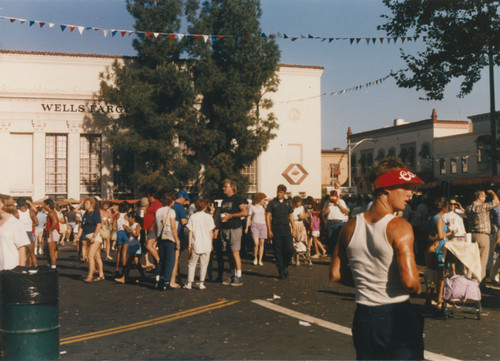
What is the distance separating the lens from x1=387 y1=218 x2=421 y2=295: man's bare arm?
4090mm

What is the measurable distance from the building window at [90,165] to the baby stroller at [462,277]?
3435cm

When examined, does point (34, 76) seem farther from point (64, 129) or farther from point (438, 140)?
point (438, 140)

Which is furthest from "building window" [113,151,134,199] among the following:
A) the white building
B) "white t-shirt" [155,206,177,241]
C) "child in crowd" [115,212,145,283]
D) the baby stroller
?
the baby stroller

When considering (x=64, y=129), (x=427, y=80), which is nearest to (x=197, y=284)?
(x=427, y=80)

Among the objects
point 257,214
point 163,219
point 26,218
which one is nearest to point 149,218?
point 163,219

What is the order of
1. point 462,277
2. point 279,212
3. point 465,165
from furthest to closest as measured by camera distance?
point 465,165 < point 279,212 < point 462,277

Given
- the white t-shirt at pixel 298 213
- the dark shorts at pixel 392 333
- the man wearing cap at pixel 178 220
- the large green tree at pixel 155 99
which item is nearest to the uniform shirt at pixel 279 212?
the man wearing cap at pixel 178 220

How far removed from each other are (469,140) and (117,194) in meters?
37.5

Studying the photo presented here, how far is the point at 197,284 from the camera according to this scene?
1341 centimetres

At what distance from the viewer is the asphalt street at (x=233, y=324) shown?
721cm

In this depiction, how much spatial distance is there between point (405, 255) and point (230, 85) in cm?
3595

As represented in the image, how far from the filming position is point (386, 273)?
4219 mm

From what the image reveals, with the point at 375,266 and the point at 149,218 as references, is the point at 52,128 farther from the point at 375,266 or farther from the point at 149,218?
the point at 375,266

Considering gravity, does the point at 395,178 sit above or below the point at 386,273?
above
